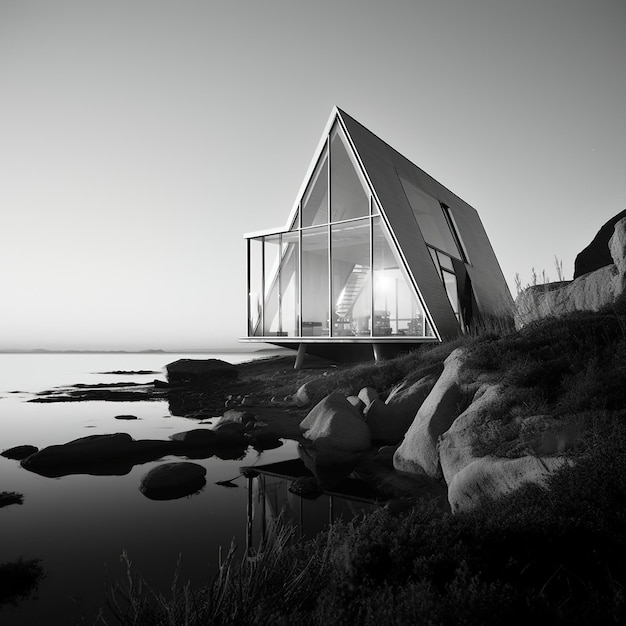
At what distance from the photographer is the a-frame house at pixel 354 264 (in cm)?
1695

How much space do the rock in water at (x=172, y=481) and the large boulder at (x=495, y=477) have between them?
4.01 m

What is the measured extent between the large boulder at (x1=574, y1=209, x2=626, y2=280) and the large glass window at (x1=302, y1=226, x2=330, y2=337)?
13961 millimetres

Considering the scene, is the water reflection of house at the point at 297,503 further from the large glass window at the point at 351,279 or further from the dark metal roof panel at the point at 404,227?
the large glass window at the point at 351,279

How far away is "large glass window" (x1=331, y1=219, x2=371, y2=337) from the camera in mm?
17875

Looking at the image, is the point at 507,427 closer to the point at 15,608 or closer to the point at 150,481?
the point at 150,481

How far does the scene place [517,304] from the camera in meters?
13.4

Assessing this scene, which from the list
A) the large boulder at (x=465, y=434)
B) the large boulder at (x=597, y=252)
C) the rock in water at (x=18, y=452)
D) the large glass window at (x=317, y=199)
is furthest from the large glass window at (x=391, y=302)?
the large boulder at (x=597, y=252)

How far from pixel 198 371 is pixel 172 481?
55.2ft

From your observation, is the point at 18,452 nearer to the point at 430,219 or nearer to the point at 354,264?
the point at 354,264

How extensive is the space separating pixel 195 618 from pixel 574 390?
599 centimetres

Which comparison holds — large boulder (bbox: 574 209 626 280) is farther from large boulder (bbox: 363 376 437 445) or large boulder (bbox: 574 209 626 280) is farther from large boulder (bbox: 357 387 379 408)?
large boulder (bbox: 363 376 437 445)

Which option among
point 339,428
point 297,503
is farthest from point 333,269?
point 297,503

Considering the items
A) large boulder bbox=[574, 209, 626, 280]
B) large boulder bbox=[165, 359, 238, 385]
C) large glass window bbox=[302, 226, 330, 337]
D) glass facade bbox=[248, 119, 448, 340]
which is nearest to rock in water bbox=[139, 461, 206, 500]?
glass facade bbox=[248, 119, 448, 340]

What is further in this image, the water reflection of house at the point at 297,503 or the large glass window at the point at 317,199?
the large glass window at the point at 317,199
